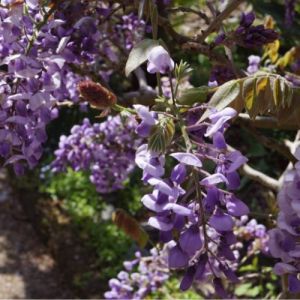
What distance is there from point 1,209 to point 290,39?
84.6 inches

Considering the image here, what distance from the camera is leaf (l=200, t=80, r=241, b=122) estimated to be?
82 cm

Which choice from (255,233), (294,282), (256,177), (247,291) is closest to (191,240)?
(294,282)

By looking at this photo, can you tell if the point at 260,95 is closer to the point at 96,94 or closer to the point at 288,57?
the point at 96,94

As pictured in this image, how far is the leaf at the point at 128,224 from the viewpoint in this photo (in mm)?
1275

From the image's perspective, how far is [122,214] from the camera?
1.28m

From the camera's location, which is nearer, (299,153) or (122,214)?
(299,153)

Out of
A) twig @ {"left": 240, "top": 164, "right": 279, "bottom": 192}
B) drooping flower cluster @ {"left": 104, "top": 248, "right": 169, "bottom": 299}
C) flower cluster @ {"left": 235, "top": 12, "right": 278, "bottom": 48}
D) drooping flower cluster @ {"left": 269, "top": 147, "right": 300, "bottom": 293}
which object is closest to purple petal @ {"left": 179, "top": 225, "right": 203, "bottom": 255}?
drooping flower cluster @ {"left": 269, "top": 147, "right": 300, "bottom": 293}

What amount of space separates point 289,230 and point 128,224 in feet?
1.76

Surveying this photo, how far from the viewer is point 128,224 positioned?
50.9 inches

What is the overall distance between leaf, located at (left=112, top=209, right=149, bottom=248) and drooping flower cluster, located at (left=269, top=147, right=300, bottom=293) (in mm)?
465

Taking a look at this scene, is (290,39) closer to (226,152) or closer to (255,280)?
(255,280)

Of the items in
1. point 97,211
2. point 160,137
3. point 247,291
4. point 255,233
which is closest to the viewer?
point 160,137

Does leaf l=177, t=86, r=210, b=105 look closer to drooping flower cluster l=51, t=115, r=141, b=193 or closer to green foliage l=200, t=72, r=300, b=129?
green foliage l=200, t=72, r=300, b=129

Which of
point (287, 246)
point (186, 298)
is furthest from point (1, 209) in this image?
point (287, 246)
